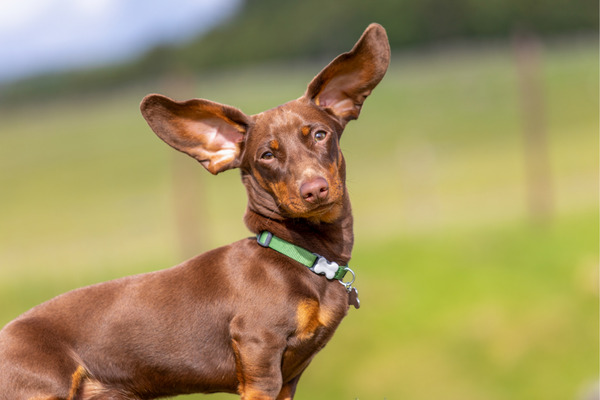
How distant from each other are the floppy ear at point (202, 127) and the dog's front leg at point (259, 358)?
92 centimetres

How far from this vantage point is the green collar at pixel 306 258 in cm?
377

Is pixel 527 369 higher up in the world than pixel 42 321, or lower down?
lower down

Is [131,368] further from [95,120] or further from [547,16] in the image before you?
[547,16]

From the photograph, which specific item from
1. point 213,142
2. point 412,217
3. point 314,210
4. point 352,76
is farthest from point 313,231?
point 412,217

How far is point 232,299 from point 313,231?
0.56 metres

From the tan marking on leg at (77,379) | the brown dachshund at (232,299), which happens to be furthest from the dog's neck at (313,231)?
the tan marking on leg at (77,379)

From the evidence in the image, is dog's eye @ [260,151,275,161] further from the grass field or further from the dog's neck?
the grass field

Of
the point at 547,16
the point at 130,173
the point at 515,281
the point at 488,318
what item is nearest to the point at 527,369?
the point at 488,318

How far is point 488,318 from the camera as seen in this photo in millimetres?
11516

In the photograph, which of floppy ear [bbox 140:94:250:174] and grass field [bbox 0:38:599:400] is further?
grass field [bbox 0:38:599:400]

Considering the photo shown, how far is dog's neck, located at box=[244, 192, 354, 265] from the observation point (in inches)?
153

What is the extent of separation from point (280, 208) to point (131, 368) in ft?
3.49

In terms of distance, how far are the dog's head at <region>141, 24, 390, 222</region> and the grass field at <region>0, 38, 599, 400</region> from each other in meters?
6.48

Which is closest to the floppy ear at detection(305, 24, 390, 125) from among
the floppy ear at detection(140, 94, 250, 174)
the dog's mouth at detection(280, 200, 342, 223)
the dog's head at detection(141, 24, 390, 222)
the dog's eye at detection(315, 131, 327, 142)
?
the dog's head at detection(141, 24, 390, 222)
